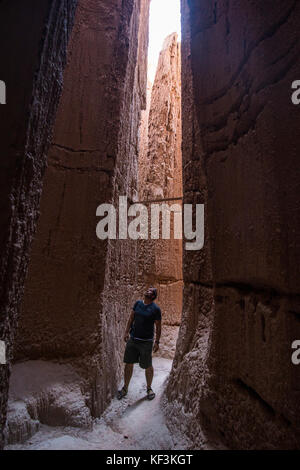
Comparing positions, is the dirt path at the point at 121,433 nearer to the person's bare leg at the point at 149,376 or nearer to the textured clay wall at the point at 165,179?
the person's bare leg at the point at 149,376

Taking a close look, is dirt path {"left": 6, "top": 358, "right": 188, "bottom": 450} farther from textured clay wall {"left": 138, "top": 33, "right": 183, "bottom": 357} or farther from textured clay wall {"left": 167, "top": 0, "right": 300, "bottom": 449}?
textured clay wall {"left": 138, "top": 33, "right": 183, "bottom": 357}

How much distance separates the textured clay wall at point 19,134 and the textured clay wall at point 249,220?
1.15 metres

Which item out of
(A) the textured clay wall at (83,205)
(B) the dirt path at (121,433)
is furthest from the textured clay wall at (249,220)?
(A) the textured clay wall at (83,205)

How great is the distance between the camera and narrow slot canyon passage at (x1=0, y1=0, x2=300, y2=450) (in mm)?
1366

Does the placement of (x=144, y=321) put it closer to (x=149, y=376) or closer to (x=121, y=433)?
(x=149, y=376)

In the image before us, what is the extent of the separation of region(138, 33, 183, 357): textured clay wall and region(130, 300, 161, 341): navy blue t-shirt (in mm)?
2903

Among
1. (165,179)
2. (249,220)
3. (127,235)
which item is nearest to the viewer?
(249,220)

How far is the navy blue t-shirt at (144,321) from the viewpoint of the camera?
3318mm

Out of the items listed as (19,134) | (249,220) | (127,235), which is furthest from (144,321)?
(19,134)

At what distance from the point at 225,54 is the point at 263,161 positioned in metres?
0.99

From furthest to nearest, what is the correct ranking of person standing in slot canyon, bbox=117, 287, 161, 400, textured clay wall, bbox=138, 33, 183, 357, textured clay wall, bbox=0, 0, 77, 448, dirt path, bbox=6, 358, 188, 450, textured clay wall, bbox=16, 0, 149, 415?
1. textured clay wall, bbox=138, 33, 183, 357
2. person standing in slot canyon, bbox=117, 287, 161, 400
3. textured clay wall, bbox=16, 0, 149, 415
4. dirt path, bbox=6, 358, 188, 450
5. textured clay wall, bbox=0, 0, 77, 448

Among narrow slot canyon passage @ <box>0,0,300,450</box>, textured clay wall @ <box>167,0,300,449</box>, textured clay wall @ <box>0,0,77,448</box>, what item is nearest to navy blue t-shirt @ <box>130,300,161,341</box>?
narrow slot canyon passage @ <box>0,0,300,450</box>

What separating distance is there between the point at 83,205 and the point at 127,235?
46.8 inches

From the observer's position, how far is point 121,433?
243 cm
